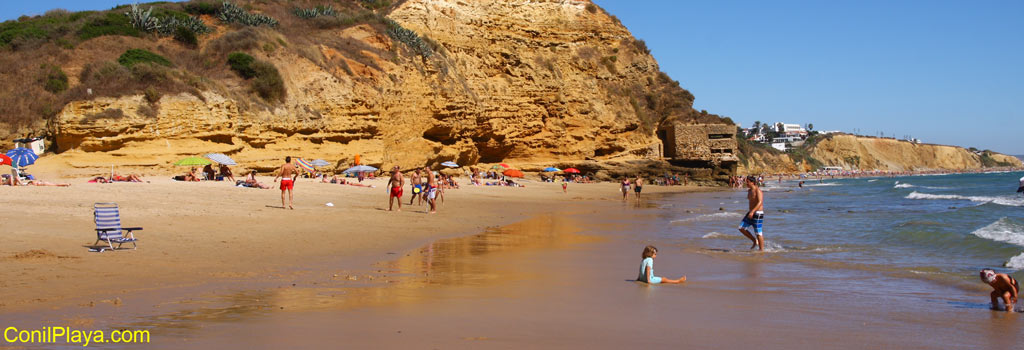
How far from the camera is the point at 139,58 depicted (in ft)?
76.6

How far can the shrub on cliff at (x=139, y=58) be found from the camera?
23.0 meters

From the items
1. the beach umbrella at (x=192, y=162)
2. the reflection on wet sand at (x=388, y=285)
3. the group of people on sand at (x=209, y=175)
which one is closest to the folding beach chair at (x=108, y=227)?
the reflection on wet sand at (x=388, y=285)

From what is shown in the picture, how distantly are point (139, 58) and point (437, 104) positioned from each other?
12104 millimetres

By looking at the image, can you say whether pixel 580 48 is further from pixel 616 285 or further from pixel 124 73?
pixel 616 285

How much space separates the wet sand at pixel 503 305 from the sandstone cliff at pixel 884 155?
106 meters

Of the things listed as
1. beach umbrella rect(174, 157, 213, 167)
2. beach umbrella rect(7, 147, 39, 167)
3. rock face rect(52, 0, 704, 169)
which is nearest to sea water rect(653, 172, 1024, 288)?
beach umbrella rect(174, 157, 213, 167)

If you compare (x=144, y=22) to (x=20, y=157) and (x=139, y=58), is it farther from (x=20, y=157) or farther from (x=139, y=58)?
(x=20, y=157)

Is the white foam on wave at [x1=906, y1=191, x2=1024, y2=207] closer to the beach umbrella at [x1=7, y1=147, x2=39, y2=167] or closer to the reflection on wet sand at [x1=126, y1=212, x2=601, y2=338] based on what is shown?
the reflection on wet sand at [x1=126, y1=212, x2=601, y2=338]

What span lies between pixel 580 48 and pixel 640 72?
5235 mm

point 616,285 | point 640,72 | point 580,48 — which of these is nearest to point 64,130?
point 616,285

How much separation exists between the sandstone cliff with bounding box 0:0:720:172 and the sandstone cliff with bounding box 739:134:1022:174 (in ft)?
243

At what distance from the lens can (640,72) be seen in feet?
145

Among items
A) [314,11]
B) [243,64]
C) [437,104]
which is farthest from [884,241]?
[314,11]

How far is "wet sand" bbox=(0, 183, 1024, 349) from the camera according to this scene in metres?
4.25
